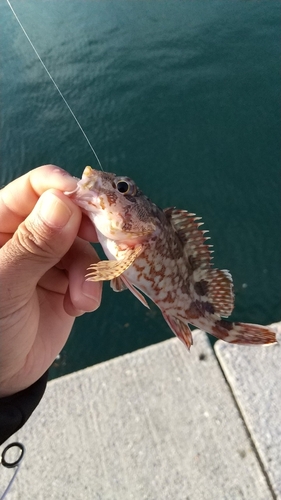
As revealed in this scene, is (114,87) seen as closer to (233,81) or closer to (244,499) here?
(233,81)

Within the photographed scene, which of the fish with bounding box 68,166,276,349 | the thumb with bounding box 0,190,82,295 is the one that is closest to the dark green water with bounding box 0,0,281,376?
the fish with bounding box 68,166,276,349

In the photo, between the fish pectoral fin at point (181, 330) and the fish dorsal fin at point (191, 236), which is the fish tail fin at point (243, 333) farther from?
the fish dorsal fin at point (191, 236)

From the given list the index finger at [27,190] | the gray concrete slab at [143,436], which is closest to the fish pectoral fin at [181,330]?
the gray concrete slab at [143,436]

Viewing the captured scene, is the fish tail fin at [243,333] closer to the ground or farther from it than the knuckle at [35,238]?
closer to the ground

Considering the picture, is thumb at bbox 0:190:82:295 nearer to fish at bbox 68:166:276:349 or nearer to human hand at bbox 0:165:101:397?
human hand at bbox 0:165:101:397

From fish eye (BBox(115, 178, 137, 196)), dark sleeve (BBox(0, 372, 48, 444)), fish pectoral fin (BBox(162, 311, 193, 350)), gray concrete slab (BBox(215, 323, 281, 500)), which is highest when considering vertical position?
fish eye (BBox(115, 178, 137, 196))

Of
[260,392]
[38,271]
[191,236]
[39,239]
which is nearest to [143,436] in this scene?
[260,392]

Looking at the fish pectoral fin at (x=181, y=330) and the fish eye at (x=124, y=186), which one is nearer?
the fish eye at (x=124, y=186)
